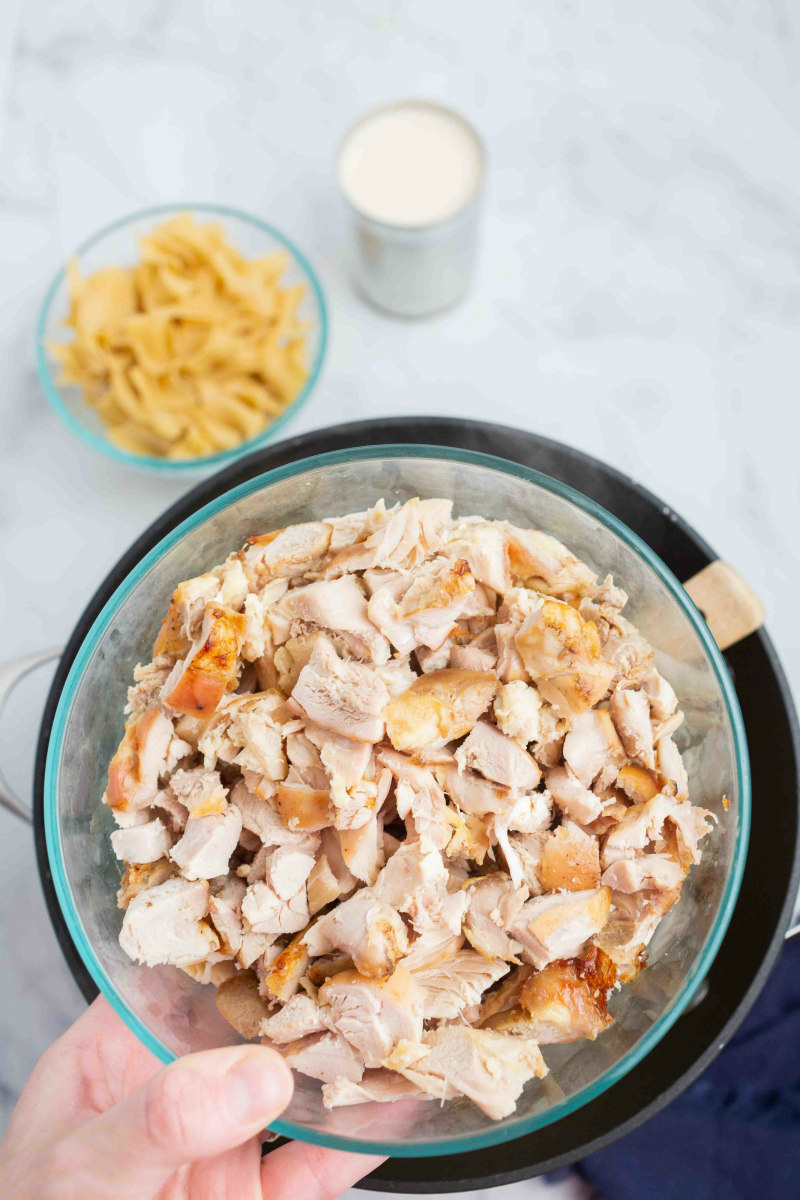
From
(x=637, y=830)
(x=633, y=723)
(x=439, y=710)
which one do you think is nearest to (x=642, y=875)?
(x=637, y=830)

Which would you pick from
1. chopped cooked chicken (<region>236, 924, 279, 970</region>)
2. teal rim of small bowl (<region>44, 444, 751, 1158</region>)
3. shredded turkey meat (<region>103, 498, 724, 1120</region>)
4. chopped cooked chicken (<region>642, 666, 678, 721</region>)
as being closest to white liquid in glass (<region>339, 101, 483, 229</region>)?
teal rim of small bowl (<region>44, 444, 751, 1158</region>)

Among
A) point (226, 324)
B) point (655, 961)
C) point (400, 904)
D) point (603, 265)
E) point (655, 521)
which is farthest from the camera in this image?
point (603, 265)

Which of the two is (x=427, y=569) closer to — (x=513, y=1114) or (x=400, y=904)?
(x=400, y=904)

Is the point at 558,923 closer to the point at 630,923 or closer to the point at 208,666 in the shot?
the point at 630,923

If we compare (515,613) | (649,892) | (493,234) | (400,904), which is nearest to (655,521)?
(515,613)

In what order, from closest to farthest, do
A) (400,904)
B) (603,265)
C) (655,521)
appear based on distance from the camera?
(400,904) < (655,521) < (603,265)

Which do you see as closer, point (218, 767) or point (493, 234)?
point (218, 767)
